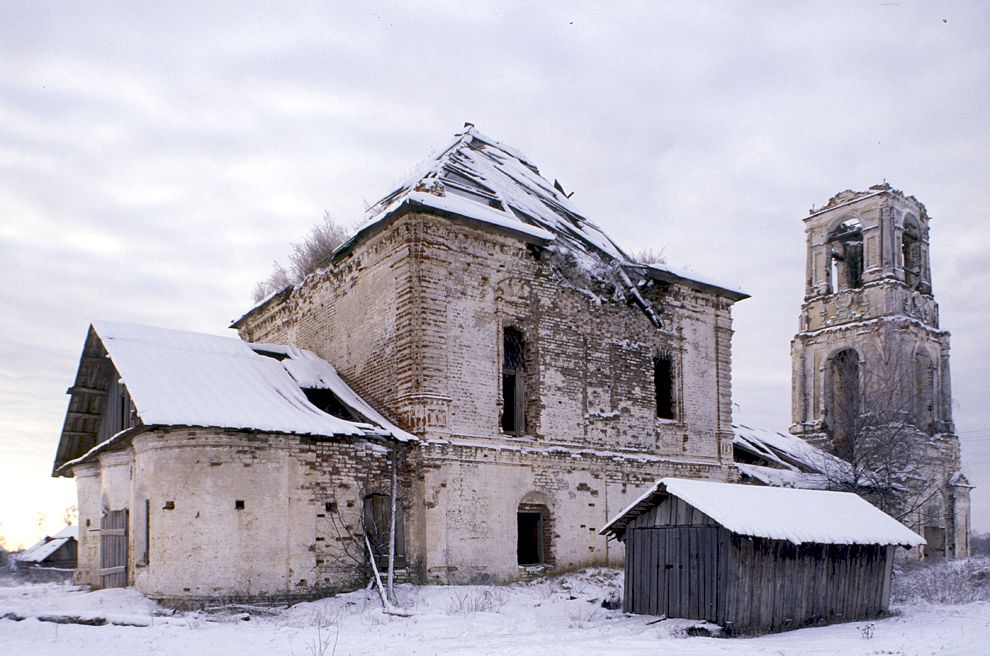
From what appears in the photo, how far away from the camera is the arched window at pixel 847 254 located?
34531 millimetres

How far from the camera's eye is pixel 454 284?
52.4ft

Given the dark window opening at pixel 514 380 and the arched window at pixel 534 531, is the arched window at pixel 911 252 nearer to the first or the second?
the dark window opening at pixel 514 380

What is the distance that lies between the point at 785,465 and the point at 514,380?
29.4 feet

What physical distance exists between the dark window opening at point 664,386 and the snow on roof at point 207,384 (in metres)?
7.11

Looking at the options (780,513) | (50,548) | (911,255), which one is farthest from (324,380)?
(911,255)

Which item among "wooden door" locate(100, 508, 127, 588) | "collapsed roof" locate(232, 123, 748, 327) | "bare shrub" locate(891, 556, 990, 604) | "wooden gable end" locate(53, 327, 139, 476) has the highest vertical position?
"collapsed roof" locate(232, 123, 748, 327)

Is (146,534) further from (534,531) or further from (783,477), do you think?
(783,477)

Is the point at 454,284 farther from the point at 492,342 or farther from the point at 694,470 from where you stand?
the point at 694,470

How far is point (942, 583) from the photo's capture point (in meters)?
17.6

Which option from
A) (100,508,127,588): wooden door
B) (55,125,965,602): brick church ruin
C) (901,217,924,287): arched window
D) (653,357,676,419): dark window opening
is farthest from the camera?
(901,217,924,287): arched window

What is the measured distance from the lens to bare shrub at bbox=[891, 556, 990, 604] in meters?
15.4

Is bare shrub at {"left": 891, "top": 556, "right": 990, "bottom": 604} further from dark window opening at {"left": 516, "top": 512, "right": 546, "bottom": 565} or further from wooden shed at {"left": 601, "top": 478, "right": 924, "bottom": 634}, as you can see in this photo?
dark window opening at {"left": 516, "top": 512, "right": 546, "bottom": 565}

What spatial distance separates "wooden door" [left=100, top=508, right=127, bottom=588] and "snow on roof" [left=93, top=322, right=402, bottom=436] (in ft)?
8.65

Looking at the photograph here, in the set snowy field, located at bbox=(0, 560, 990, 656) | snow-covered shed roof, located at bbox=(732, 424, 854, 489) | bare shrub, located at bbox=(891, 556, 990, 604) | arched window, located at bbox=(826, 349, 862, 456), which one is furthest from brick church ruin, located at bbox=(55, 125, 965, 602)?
arched window, located at bbox=(826, 349, 862, 456)
